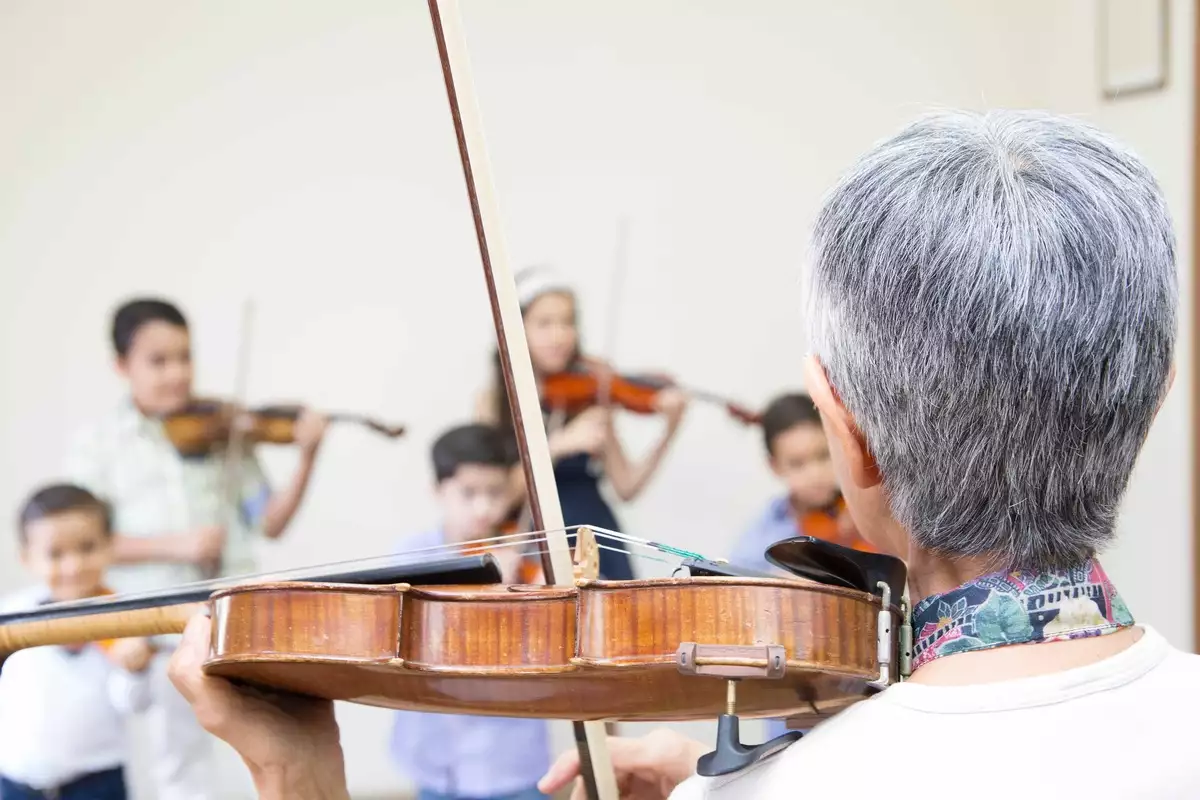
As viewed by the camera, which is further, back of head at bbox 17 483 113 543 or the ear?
back of head at bbox 17 483 113 543

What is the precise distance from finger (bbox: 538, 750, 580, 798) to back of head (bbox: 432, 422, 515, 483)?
1.72m

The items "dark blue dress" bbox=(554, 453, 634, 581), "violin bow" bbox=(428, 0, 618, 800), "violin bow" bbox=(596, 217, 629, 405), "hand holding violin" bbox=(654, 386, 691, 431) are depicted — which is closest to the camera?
"violin bow" bbox=(428, 0, 618, 800)

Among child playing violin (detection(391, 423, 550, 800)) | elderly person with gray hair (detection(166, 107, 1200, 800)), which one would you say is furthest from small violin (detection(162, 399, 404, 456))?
elderly person with gray hair (detection(166, 107, 1200, 800))

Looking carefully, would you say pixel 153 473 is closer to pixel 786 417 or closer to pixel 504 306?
pixel 786 417

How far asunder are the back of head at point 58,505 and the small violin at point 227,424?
27cm

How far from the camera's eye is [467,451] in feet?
8.73

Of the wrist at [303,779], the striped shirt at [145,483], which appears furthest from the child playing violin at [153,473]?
the wrist at [303,779]

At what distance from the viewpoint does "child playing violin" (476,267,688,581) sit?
A: 9.36ft

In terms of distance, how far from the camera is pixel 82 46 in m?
3.33

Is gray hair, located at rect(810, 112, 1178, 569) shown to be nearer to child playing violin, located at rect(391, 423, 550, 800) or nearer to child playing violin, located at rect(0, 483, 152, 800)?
child playing violin, located at rect(391, 423, 550, 800)

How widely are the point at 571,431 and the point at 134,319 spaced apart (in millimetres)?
1073

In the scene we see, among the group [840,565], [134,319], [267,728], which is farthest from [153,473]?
[840,565]

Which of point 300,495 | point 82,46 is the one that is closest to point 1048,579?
point 300,495

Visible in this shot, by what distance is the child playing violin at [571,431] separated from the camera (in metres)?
2.85
